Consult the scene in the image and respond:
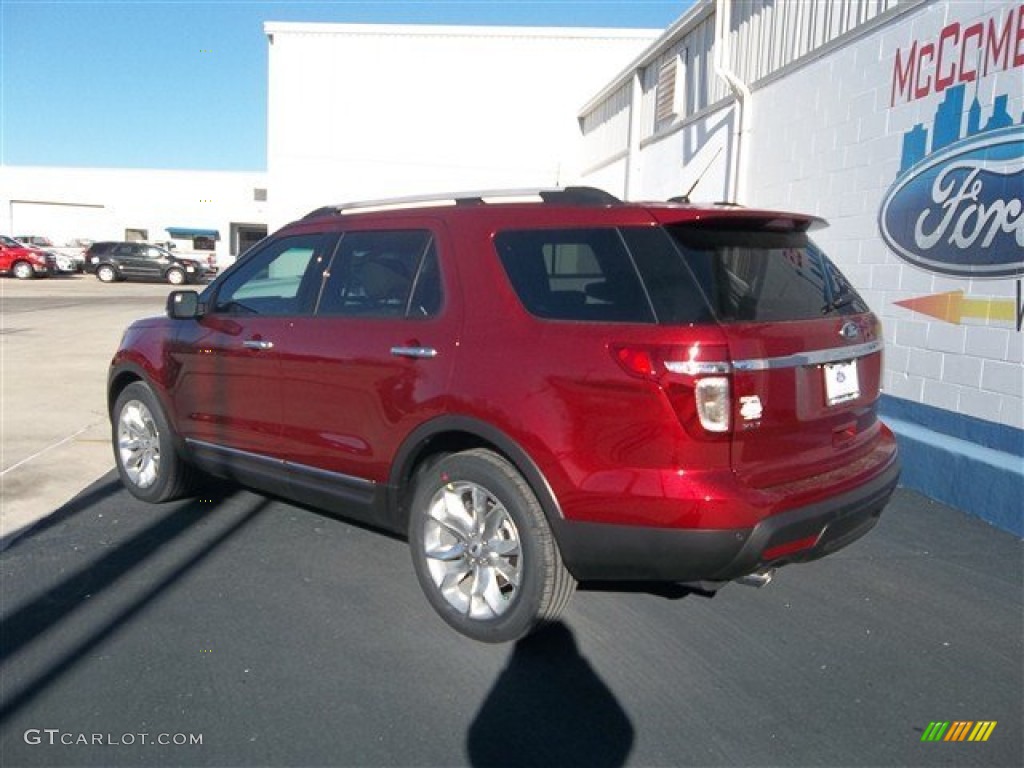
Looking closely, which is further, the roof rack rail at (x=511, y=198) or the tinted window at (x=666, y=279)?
the roof rack rail at (x=511, y=198)

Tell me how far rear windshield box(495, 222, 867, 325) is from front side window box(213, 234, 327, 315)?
1276 millimetres

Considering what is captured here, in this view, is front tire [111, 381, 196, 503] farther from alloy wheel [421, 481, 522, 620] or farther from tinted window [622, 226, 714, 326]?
tinted window [622, 226, 714, 326]

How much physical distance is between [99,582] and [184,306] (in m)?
1.57

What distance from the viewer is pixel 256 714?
3008mm

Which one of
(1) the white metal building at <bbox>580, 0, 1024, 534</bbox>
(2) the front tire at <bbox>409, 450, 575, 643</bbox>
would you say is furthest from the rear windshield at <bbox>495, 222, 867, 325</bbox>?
(1) the white metal building at <bbox>580, 0, 1024, 534</bbox>

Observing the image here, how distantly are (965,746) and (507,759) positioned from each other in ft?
5.06

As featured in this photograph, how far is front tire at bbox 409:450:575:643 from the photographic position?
10.8 ft

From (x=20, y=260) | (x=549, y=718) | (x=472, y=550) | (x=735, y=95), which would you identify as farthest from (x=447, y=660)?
(x=20, y=260)

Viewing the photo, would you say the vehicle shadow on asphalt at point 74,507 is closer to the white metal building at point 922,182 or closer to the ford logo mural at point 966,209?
the white metal building at point 922,182

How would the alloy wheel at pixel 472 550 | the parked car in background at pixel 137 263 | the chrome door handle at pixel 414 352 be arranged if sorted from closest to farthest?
the alloy wheel at pixel 472 550
the chrome door handle at pixel 414 352
the parked car in background at pixel 137 263

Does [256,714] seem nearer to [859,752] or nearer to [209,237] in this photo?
[859,752]

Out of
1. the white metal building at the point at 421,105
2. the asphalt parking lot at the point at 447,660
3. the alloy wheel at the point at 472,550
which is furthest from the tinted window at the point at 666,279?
the white metal building at the point at 421,105

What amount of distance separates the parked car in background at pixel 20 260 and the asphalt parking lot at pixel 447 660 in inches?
1381

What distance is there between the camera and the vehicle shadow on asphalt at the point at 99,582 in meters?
3.36
